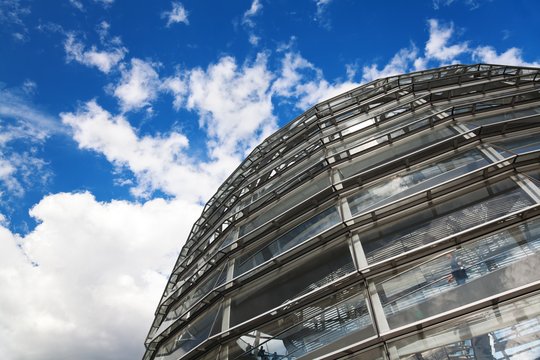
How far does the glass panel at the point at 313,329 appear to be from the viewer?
5469 millimetres

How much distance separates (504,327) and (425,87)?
36.2 ft

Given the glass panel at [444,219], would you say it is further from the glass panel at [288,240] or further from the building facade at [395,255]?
the glass panel at [288,240]

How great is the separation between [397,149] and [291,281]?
4.72m

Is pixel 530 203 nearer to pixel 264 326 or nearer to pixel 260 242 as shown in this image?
pixel 264 326

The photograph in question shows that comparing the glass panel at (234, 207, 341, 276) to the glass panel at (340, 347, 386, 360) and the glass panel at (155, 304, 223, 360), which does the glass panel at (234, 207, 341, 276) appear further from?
the glass panel at (340, 347, 386, 360)

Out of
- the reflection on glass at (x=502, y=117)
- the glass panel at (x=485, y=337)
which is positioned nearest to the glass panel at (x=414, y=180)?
the reflection on glass at (x=502, y=117)

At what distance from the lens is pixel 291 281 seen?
7.14 metres

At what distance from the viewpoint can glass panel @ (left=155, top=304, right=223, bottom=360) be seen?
7624 mm

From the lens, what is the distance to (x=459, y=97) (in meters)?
11.1

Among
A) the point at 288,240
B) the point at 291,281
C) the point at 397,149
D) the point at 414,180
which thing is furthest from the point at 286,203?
the point at 414,180

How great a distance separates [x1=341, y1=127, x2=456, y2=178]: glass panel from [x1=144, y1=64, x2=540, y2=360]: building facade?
47mm

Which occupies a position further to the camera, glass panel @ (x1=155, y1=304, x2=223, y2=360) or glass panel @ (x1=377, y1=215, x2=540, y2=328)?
glass panel @ (x1=155, y1=304, x2=223, y2=360)

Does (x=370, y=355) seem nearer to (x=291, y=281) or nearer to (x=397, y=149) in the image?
(x=291, y=281)

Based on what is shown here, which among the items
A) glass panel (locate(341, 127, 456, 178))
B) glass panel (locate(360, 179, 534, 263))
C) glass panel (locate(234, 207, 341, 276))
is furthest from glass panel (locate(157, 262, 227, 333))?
glass panel (locate(341, 127, 456, 178))
